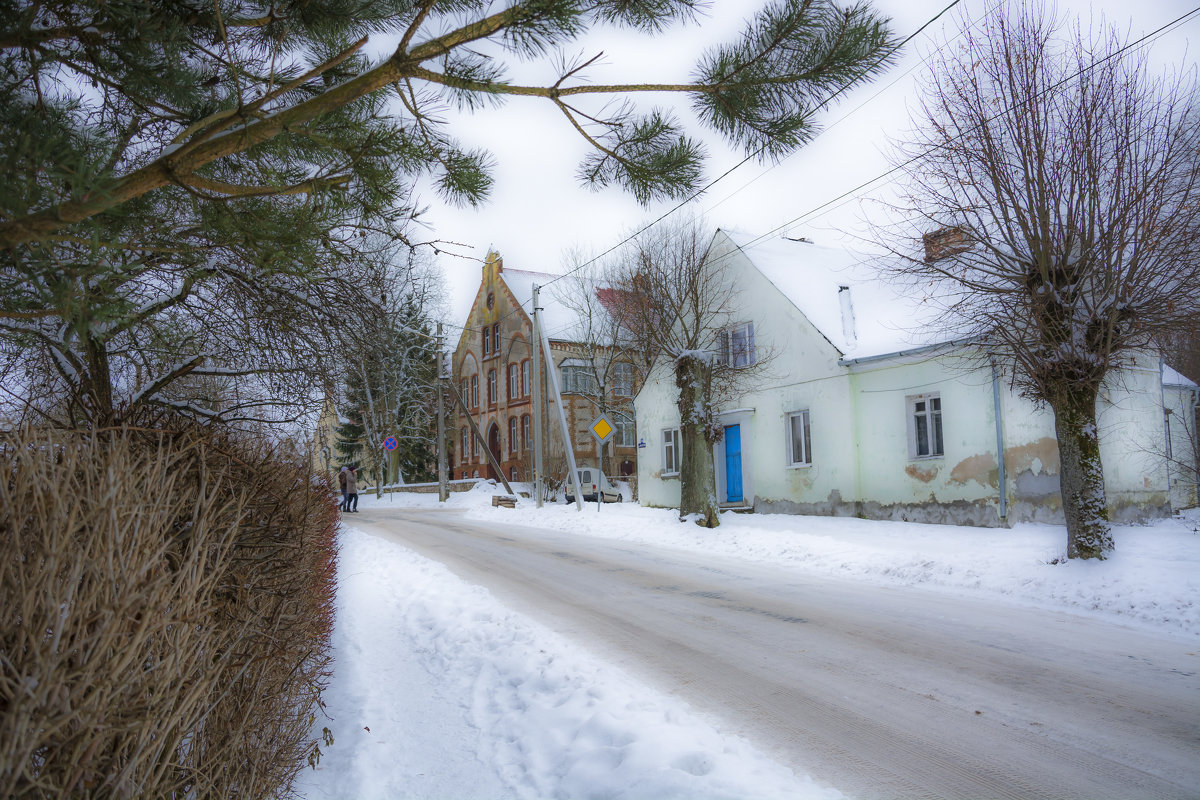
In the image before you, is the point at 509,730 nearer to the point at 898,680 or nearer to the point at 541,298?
the point at 898,680

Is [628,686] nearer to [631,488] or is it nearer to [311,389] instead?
[311,389]

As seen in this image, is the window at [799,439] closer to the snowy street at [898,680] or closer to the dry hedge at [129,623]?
the snowy street at [898,680]

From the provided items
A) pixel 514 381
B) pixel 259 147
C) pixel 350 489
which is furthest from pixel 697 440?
pixel 514 381

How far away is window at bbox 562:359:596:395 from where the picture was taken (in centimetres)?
3856

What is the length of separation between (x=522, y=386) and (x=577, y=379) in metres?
3.84

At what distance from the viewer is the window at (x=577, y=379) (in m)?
38.6

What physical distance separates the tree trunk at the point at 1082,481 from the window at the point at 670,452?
1358cm

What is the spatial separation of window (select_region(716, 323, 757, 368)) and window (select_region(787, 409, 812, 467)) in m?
1.86

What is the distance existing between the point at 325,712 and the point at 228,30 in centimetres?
425

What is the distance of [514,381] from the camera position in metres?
42.1

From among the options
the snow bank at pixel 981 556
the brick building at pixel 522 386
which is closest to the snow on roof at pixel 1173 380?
the snow bank at pixel 981 556

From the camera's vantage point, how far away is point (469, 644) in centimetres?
727

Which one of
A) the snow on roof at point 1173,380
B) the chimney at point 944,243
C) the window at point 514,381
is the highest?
the window at point 514,381

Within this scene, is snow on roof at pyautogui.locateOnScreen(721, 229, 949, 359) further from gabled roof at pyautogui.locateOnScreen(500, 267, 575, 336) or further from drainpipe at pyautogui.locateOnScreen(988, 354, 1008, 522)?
gabled roof at pyautogui.locateOnScreen(500, 267, 575, 336)
